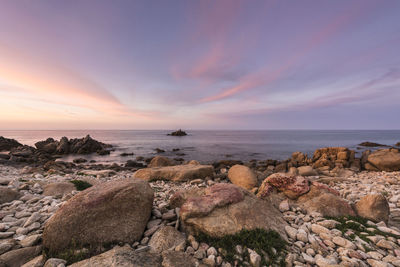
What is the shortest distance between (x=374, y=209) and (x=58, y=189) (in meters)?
12.9

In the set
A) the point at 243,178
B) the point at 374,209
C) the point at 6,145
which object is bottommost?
the point at 6,145

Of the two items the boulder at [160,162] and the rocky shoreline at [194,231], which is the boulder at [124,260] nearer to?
the rocky shoreline at [194,231]

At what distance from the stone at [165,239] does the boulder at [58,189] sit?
19.5 feet

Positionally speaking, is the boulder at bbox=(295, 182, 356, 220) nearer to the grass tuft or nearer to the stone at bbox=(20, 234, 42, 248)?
the grass tuft

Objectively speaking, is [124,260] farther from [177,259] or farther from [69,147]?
[69,147]

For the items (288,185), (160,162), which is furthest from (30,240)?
(160,162)

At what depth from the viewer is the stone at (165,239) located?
149 inches

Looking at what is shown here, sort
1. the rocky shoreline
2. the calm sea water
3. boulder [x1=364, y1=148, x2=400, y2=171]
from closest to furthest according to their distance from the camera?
1. the rocky shoreline
2. boulder [x1=364, y1=148, x2=400, y2=171]
3. the calm sea water

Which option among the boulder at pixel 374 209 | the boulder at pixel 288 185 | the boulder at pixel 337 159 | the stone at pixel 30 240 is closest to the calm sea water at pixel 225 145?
the boulder at pixel 337 159

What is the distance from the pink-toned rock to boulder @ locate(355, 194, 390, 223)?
164 centimetres

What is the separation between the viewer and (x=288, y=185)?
22.4 feet

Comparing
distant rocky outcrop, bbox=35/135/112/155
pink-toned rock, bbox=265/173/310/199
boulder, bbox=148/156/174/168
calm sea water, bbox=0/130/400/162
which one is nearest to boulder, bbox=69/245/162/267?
pink-toned rock, bbox=265/173/310/199

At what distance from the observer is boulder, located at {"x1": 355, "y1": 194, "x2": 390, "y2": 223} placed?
530cm

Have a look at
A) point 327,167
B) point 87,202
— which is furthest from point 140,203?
point 327,167
